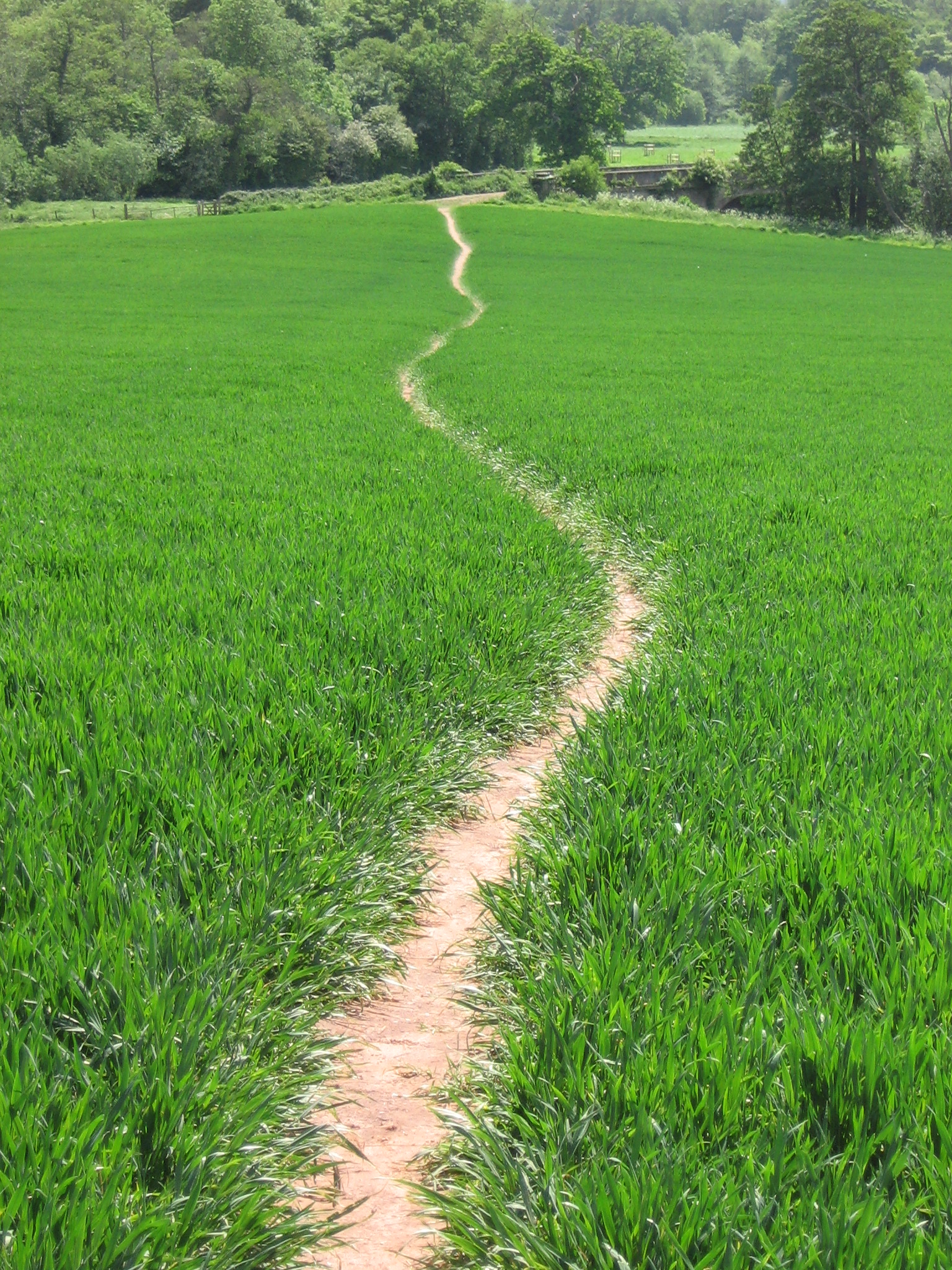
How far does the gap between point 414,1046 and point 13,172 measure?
83166 mm

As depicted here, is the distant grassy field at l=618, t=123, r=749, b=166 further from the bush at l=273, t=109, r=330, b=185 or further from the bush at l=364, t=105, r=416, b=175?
the bush at l=273, t=109, r=330, b=185

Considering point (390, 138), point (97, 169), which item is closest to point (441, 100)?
point (390, 138)

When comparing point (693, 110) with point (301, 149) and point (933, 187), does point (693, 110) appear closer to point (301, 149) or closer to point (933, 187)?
point (933, 187)

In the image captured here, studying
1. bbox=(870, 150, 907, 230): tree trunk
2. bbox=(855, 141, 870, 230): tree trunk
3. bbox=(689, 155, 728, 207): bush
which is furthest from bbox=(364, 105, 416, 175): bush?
bbox=(870, 150, 907, 230): tree trunk

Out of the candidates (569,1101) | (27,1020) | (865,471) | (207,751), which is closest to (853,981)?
(569,1101)

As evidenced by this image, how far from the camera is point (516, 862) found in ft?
12.0

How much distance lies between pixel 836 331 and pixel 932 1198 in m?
26.7

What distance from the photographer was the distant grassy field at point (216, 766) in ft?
6.65

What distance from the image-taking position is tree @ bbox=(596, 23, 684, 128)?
127 m

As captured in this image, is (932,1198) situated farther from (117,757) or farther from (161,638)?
(161,638)

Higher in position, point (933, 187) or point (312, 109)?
point (312, 109)

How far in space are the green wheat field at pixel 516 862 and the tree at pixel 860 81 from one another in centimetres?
7095

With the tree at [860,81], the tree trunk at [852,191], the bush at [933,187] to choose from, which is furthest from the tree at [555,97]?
the bush at [933,187]

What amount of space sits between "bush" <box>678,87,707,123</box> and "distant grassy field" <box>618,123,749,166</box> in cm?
410
